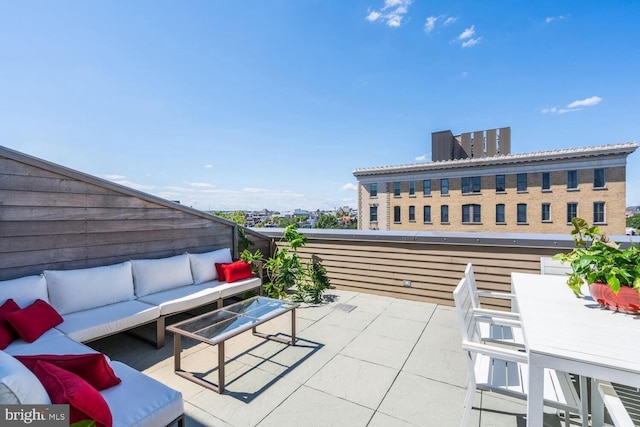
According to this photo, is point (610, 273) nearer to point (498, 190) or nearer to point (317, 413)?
point (317, 413)

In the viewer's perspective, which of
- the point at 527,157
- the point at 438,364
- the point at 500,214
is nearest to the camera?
the point at 438,364

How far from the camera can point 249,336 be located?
337 cm

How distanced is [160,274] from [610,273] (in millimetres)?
4418

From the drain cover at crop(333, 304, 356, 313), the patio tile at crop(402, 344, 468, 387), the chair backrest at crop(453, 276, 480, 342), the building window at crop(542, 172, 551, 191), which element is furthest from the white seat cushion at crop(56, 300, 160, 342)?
the building window at crop(542, 172, 551, 191)

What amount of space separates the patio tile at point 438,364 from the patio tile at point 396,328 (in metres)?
0.27

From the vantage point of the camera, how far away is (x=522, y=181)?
18656 millimetres

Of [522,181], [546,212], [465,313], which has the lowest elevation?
[465,313]

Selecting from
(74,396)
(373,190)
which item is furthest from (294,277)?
(373,190)

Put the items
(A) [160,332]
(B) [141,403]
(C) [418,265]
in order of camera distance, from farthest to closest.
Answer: (C) [418,265], (A) [160,332], (B) [141,403]

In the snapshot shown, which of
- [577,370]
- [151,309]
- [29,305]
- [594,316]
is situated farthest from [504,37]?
[29,305]

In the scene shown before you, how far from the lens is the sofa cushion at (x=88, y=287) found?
9.37 feet

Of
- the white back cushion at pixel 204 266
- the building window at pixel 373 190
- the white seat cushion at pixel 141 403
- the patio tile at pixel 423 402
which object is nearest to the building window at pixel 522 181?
the building window at pixel 373 190

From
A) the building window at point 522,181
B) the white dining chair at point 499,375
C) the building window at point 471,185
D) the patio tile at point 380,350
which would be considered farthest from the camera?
the building window at point 471,185

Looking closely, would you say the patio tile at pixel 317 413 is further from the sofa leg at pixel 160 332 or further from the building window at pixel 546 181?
the building window at pixel 546 181
